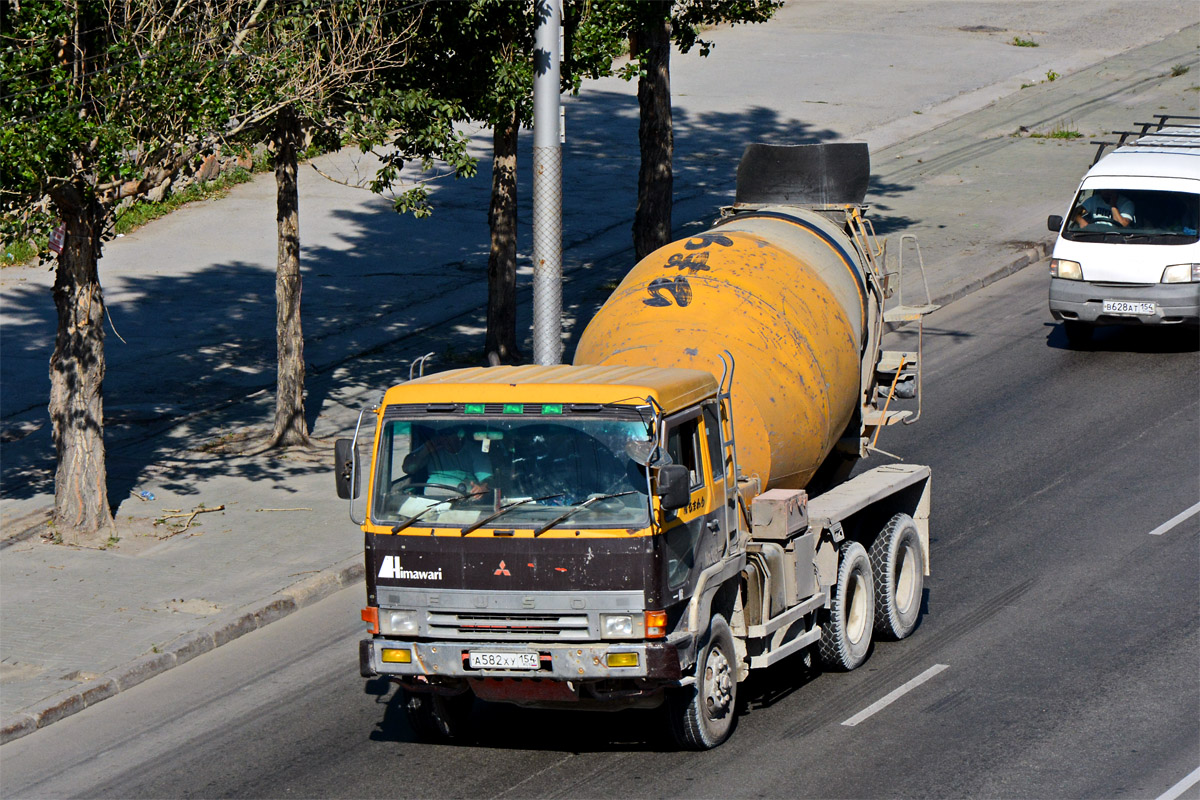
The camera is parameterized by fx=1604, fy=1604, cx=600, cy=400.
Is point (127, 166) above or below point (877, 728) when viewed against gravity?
above

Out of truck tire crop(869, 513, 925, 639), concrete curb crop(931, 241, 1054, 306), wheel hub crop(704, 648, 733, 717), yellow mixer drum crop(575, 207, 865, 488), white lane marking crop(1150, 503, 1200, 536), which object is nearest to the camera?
wheel hub crop(704, 648, 733, 717)

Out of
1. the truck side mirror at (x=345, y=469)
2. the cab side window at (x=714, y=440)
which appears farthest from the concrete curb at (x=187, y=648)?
the cab side window at (x=714, y=440)

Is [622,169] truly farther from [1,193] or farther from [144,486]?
[1,193]

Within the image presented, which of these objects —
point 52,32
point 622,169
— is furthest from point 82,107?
point 622,169

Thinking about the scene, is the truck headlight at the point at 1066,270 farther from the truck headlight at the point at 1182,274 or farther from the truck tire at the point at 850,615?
the truck tire at the point at 850,615

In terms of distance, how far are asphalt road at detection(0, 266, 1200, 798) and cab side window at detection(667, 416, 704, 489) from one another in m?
1.91

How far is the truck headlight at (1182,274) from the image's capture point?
20266mm

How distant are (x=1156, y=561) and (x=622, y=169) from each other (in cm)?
2005

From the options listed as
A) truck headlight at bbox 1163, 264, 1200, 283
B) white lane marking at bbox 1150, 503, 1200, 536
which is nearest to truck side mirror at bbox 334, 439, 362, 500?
white lane marking at bbox 1150, 503, 1200, 536

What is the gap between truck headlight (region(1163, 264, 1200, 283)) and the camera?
66.5 ft

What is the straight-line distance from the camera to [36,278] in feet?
86.3

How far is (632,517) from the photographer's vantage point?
380 inches

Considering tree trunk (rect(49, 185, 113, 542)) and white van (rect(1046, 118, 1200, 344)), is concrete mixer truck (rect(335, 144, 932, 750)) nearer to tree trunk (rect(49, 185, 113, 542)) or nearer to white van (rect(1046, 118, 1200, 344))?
tree trunk (rect(49, 185, 113, 542))

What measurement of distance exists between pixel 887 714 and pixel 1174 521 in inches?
209
